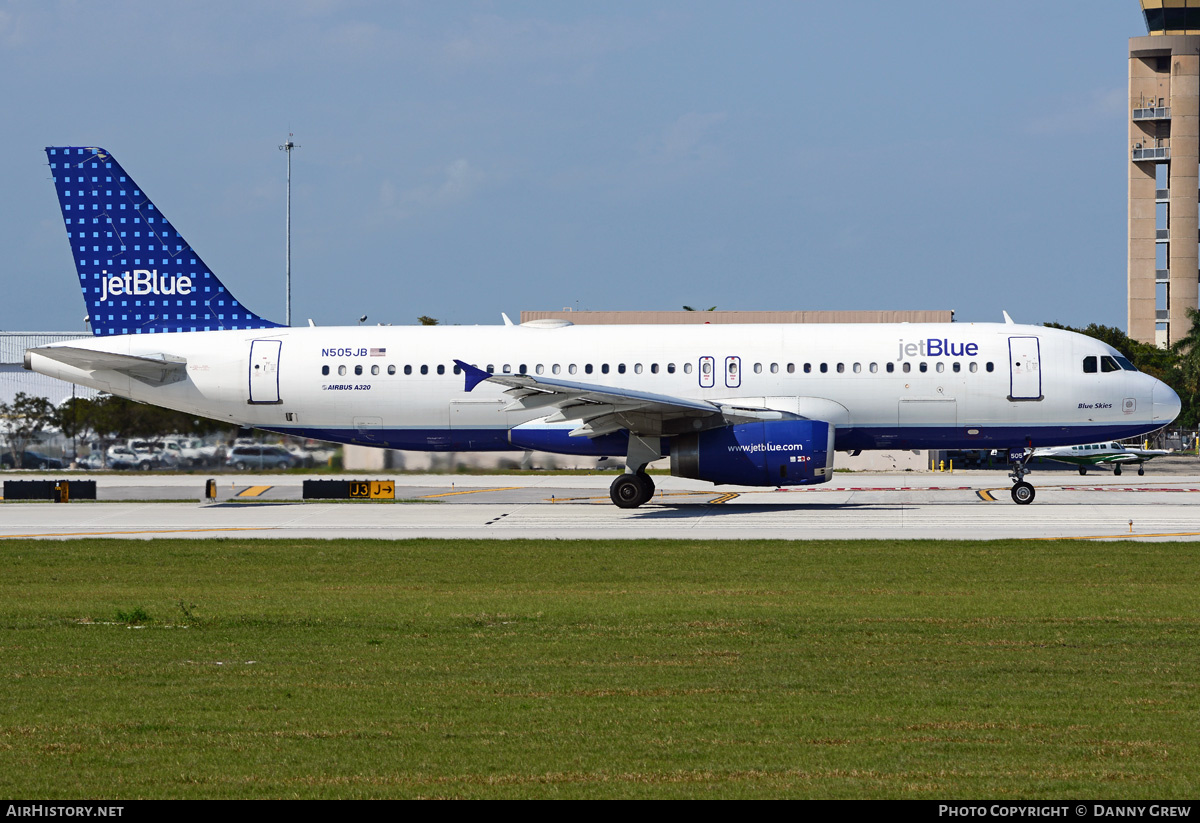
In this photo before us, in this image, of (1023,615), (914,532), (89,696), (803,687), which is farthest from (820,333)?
(89,696)

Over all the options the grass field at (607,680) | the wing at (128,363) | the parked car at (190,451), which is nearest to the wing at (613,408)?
the wing at (128,363)

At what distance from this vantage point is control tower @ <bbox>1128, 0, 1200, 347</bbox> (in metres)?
120

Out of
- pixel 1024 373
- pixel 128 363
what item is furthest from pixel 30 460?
pixel 1024 373

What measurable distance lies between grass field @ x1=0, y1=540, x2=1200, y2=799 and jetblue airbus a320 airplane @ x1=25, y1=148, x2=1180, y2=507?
11087 millimetres

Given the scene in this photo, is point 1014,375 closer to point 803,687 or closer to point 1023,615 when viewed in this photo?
point 1023,615

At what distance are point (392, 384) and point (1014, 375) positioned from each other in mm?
16029

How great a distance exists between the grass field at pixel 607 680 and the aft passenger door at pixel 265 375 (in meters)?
13.5

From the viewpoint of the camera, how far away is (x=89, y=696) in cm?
1002

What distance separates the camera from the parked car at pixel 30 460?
6048 cm

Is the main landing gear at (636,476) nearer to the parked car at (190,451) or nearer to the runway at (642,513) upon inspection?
the runway at (642,513)

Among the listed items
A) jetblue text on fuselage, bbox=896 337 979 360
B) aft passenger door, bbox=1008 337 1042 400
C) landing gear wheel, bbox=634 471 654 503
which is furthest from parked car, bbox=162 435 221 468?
aft passenger door, bbox=1008 337 1042 400

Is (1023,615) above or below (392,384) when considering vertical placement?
below

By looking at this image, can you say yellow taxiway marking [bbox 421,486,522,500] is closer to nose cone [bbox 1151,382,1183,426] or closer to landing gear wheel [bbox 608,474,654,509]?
landing gear wheel [bbox 608,474,654,509]

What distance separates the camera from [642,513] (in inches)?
1196
